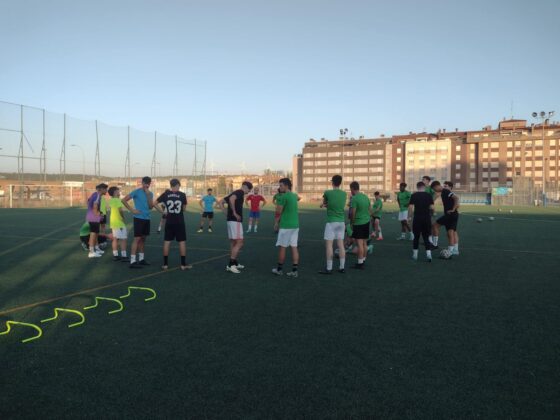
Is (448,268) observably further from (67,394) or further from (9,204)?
(9,204)

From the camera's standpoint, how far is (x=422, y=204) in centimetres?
1077

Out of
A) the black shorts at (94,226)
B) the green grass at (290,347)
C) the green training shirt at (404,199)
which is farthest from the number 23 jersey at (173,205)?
the green training shirt at (404,199)

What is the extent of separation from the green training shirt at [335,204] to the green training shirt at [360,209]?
63cm

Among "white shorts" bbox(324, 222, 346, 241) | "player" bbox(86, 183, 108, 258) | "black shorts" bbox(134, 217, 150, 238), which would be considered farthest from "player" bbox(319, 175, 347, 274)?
"player" bbox(86, 183, 108, 258)

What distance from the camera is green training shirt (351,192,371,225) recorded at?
9.52m

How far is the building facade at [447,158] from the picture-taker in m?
110

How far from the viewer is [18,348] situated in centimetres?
473

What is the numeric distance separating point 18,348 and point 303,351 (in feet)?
10.6

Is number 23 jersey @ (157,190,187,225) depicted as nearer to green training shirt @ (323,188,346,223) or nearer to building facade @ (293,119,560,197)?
green training shirt @ (323,188,346,223)

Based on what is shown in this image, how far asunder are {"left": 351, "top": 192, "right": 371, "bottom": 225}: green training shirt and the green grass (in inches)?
49.1

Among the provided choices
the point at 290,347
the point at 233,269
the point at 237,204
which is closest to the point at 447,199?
the point at 237,204

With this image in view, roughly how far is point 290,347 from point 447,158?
413 ft

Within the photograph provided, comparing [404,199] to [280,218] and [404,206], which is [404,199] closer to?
[404,206]

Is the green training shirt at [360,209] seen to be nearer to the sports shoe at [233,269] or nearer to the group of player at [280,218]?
the group of player at [280,218]
